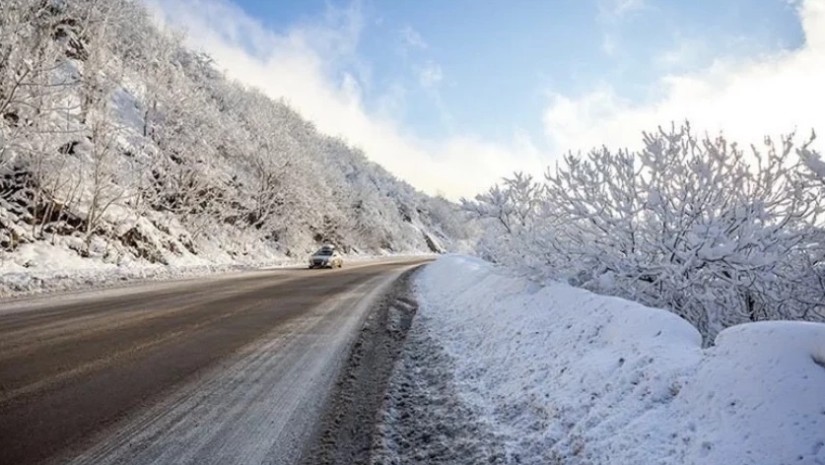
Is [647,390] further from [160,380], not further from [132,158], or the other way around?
[132,158]

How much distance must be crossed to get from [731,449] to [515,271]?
7.06 m

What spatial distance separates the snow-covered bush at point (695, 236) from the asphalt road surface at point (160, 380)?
4629 mm

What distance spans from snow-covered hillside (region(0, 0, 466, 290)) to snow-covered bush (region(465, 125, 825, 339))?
718 cm

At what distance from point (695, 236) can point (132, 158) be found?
30.3m

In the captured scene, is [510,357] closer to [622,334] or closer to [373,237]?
[622,334]

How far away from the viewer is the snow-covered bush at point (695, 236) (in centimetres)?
614

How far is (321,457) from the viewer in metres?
3.88

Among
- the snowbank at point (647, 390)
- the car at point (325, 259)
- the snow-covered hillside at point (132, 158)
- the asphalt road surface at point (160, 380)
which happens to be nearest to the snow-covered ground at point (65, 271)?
the snow-covered hillside at point (132, 158)

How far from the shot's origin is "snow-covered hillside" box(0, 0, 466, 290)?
19062 millimetres

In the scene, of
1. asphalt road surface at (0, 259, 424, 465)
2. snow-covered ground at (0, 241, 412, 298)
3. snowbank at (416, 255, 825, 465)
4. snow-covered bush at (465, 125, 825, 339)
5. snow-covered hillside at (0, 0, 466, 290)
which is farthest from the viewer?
snow-covered hillside at (0, 0, 466, 290)

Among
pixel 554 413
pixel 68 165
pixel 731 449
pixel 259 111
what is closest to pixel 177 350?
pixel 554 413

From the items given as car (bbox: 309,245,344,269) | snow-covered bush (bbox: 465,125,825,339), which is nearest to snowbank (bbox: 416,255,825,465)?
snow-covered bush (bbox: 465,125,825,339)

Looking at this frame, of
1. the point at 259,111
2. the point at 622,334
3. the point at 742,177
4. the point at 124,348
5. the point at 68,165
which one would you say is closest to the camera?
the point at 622,334

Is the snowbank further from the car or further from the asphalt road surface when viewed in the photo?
the car
